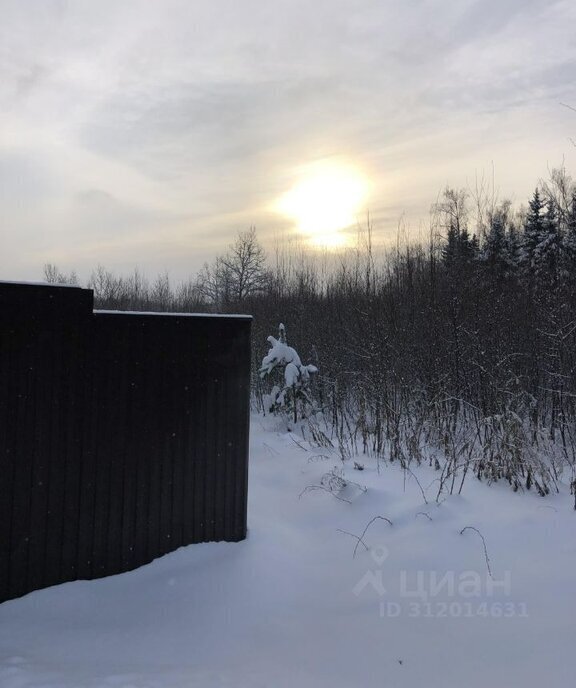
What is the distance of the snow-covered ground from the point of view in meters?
2.40

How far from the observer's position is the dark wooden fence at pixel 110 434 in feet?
9.66

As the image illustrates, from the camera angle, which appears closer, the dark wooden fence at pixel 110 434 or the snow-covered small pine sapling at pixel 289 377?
the dark wooden fence at pixel 110 434

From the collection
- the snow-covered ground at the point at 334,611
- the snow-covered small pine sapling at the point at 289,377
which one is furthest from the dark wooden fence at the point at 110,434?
the snow-covered small pine sapling at the point at 289,377

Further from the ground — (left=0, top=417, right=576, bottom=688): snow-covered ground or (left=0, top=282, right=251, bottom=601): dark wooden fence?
(left=0, top=282, right=251, bottom=601): dark wooden fence

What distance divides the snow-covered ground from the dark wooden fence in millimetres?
198

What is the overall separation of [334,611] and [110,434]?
5.69ft

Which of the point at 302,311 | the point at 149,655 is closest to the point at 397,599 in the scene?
the point at 149,655

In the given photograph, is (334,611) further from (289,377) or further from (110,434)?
(289,377)

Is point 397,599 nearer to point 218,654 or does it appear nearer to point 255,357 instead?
point 218,654

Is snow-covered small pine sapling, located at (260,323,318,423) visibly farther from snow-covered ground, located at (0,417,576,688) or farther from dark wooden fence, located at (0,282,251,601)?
dark wooden fence, located at (0,282,251,601)

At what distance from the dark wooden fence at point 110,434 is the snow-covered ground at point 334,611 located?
198 mm

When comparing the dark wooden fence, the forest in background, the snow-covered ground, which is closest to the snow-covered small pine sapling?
the forest in background

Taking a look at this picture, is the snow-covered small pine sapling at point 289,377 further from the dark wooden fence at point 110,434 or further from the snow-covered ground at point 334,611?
the dark wooden fence at point 110,434

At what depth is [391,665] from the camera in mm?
2475
